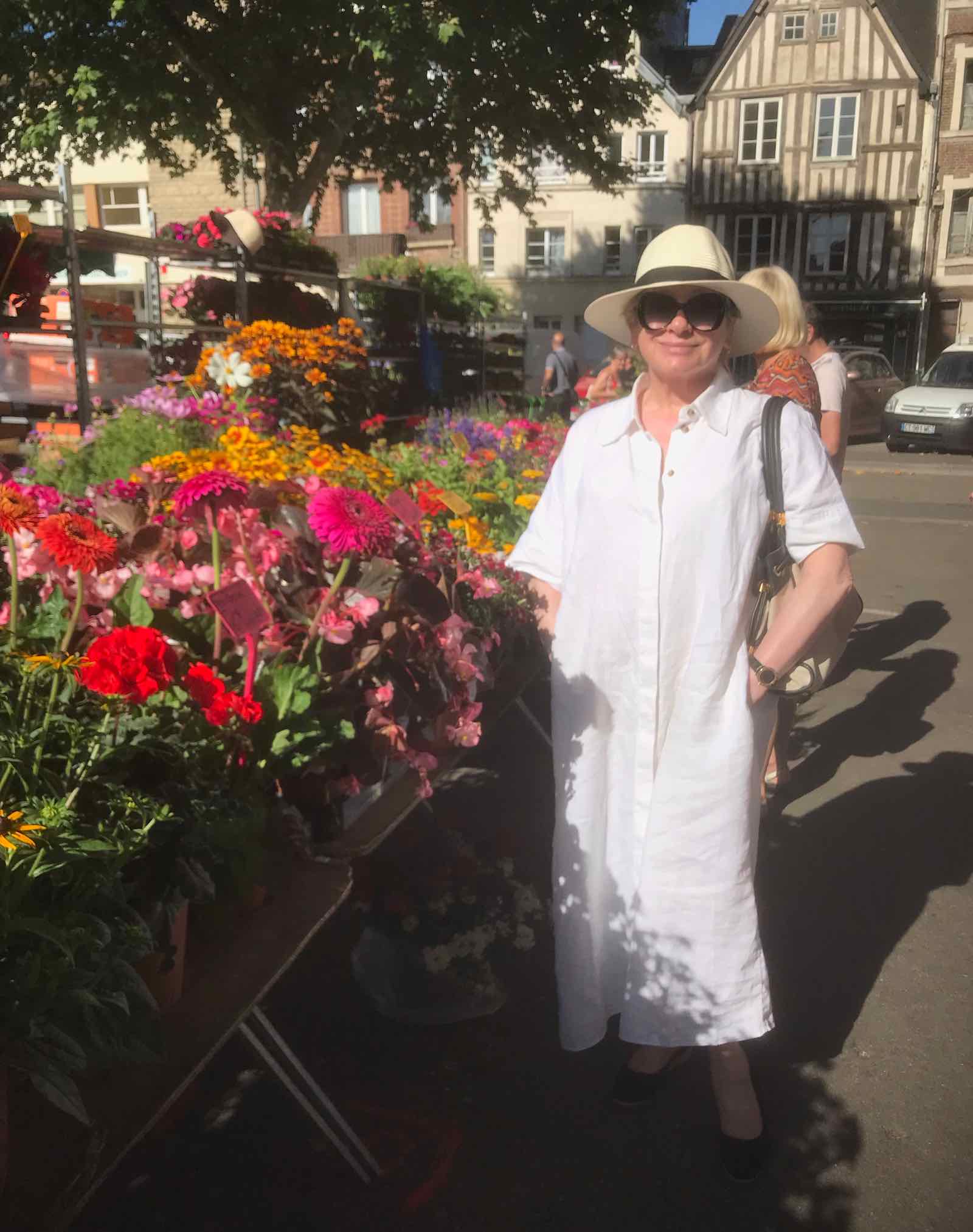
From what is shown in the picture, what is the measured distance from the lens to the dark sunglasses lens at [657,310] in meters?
2.30

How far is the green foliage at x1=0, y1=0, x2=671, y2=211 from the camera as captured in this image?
14883 millimetres

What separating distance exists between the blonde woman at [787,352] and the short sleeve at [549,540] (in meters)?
1.57

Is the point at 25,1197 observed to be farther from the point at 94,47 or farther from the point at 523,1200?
the point at 94,47

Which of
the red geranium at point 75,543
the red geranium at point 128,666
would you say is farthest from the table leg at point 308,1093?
the red geranium at point 75,543

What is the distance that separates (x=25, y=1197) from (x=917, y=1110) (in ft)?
6.76

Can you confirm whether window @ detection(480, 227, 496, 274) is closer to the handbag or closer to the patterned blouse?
the patterned blouse

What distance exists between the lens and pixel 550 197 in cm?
3491

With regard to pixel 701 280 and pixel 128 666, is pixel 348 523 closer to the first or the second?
pixel 128 666

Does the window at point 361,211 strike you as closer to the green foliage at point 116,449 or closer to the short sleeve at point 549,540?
the green foliage at point 116,449

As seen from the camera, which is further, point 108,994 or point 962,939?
point 962,939

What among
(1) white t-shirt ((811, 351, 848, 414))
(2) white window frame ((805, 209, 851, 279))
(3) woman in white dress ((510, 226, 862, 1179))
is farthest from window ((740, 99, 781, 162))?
(3) woman in white dress ((510, 226, 862, 1179))

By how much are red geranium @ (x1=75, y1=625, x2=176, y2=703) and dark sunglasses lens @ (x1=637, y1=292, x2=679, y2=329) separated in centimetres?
122

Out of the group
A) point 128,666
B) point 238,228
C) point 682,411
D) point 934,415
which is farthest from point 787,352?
point 934,415

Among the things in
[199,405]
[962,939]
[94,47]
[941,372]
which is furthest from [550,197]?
[962,939]
